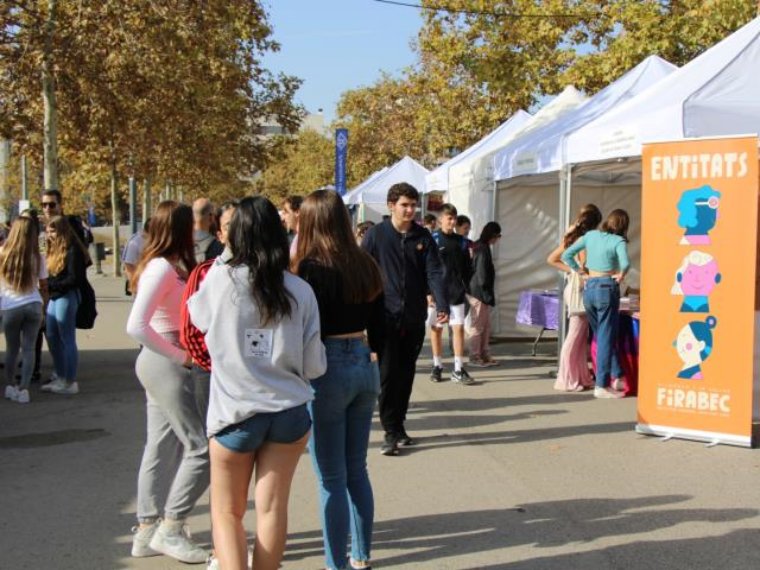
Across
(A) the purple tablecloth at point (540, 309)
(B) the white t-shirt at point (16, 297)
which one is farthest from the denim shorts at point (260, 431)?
(A) the purple tablecloth at point (540, 309)

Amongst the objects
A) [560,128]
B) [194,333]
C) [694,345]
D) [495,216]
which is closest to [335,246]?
[194,333]

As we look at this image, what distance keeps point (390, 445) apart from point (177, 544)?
8.19 ft

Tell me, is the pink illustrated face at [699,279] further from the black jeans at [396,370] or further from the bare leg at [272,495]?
the bare leg at [272,495]

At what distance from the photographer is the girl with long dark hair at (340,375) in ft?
13.3

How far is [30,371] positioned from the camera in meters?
8.98

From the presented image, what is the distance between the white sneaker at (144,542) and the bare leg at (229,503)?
1188mm

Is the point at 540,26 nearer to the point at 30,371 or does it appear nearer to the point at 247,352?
the point at 30,371

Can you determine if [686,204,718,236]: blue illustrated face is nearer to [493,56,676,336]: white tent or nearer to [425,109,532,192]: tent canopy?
[493,56,676,336]: white tent

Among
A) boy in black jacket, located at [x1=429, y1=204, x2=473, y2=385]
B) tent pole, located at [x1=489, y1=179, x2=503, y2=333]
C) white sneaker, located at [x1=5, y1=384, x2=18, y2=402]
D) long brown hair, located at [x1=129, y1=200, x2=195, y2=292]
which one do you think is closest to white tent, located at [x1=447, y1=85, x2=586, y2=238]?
tent pole, located at [x1=489, y1=179, x2=503, y2=333]

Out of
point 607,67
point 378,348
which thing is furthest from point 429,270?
point 607,67

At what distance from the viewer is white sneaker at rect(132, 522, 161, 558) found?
4727 millimetres

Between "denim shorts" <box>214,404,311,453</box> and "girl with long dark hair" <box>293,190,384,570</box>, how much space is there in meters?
0.46

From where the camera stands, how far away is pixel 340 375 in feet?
13.4

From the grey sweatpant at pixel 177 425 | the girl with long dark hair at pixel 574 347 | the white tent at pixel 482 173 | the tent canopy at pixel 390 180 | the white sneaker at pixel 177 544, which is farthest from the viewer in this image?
the tent canopy at pixel 390 180
